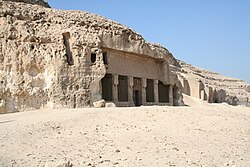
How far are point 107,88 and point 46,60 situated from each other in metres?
6.24

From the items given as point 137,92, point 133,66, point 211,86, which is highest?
point 133,66

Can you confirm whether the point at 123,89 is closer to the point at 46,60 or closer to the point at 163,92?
the point at 163,92

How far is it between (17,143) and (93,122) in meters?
3.23

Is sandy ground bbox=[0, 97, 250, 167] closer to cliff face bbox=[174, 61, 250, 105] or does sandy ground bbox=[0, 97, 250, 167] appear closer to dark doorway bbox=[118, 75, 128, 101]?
dark doorway bbox=[118, 75, 128, 101]

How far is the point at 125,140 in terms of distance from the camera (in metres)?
9.10

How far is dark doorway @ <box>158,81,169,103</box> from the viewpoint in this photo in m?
28.3

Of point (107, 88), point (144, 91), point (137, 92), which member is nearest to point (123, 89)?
point (137, 92)

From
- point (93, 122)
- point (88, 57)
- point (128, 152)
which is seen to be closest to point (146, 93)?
point (88, 57)

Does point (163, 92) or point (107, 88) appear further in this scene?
point (163, 92)

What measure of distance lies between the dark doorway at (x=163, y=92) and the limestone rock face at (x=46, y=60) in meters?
10.6

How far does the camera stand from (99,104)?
17562 mm

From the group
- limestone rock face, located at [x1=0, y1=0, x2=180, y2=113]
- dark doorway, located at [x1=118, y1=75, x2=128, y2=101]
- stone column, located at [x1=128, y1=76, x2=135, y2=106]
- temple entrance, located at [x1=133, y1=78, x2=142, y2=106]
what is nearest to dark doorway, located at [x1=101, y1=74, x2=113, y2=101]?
dark doorway, located at [x1=118, y1=75, x2=128, y2=101]

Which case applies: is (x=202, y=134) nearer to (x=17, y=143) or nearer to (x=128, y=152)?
(x=128, y=152)

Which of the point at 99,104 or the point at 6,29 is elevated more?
the point at 6,29
